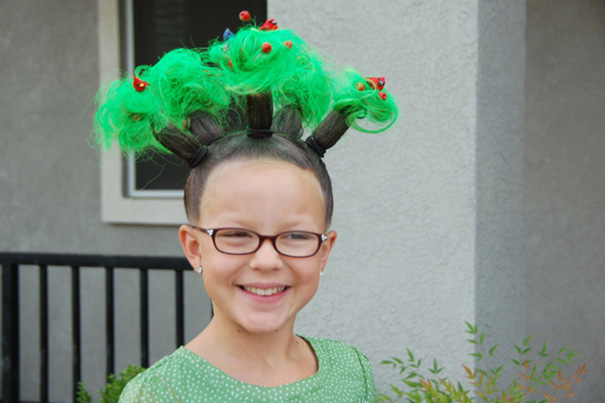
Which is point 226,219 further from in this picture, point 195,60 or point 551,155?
point 551,155

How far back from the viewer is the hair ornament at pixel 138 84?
1.58m

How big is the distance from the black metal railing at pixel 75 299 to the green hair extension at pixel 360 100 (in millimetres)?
2210

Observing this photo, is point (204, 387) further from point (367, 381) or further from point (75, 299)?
point (75, 299)

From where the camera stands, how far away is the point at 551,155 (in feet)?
14.5

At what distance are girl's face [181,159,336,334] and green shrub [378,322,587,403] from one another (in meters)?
1.22

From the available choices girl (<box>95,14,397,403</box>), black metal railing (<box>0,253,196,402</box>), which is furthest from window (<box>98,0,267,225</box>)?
girl (<box>95,14,397,403</box>)

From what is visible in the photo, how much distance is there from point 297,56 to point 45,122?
4.17 metres

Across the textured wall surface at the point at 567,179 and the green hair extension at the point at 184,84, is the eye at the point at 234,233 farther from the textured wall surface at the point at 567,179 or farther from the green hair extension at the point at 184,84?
the textured wall surface at the point at 567,179

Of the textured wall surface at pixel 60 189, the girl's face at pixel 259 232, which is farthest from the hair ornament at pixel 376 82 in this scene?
the textured wall surface at pixel 60 189

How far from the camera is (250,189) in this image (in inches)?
59.6

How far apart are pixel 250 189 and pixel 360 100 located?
351 millimetres

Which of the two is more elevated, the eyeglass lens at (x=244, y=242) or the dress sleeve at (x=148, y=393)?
the eyeglass lens at (x=244, y=242)

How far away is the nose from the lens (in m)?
1.49

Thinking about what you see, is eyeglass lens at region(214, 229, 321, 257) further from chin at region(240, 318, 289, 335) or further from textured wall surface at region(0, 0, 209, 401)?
textured wall surface at region(0, 0, 209, 401)
